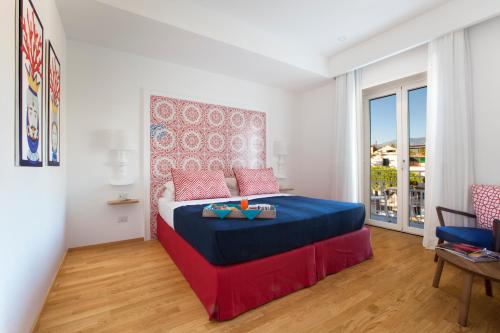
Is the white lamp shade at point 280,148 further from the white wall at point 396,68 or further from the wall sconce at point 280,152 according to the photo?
the white wall at point 396,68

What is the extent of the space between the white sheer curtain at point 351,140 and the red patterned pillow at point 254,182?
126 centimetres

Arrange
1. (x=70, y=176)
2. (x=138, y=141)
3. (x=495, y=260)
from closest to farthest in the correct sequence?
(x=495, y=260), (x=70, y=176), (x=138, y=141)

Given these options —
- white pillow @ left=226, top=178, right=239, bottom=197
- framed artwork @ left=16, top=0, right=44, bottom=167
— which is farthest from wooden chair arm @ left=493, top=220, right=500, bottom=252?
framed artwork @ left=16, top=0, right=44, bottom=167

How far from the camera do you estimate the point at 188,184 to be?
3000mm

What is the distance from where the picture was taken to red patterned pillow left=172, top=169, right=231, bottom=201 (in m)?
2.95

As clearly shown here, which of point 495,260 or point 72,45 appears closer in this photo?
point 495,260

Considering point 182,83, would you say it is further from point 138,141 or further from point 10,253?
point 10,253

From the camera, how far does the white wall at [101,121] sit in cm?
283

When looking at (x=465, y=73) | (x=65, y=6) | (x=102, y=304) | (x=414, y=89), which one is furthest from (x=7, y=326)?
(x=414, y=89)

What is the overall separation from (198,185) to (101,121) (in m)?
1.54

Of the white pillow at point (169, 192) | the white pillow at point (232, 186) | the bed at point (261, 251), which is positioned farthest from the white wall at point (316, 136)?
the white pillow at point (169, 192)

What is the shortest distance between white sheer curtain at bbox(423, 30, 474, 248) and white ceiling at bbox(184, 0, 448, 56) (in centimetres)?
63

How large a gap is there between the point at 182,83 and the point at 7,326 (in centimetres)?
323

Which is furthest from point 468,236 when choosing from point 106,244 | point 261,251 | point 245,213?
point 106,244
